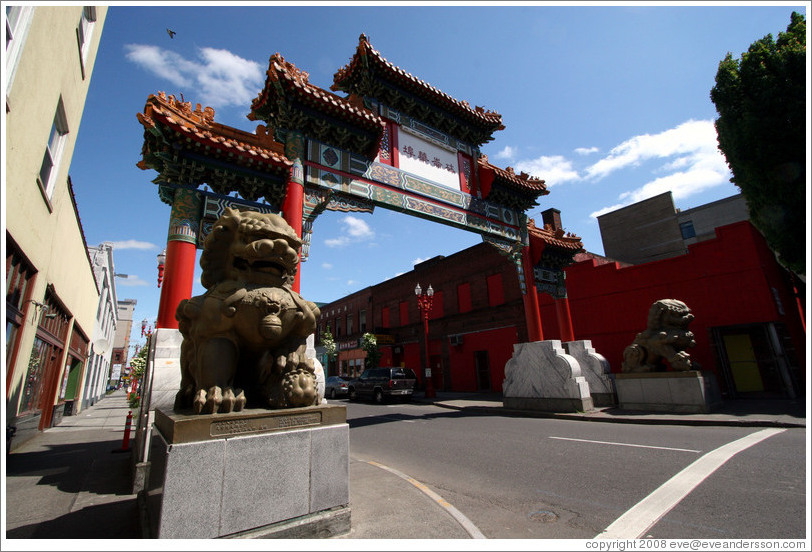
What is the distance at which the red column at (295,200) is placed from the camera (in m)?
7.48

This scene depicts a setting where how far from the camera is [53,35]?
20.3 feet

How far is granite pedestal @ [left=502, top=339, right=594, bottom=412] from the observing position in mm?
11070

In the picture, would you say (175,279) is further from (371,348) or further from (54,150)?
(371,348)

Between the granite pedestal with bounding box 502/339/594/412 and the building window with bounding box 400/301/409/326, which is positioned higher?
the building window with bounding box 400/301/409/326

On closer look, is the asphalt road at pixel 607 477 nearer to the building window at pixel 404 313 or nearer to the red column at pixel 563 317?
the red column at pixel 563 317

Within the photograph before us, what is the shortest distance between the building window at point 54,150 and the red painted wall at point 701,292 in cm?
1838

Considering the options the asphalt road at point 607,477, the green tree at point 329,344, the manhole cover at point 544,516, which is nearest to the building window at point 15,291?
the asphalt road at point 607,477

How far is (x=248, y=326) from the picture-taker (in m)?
3.39

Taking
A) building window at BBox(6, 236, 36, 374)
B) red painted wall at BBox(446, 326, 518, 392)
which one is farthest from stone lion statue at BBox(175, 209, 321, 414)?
red painted wall at BBox(446, 326, 518, 392)

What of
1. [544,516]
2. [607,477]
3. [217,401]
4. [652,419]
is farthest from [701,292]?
[217,401]

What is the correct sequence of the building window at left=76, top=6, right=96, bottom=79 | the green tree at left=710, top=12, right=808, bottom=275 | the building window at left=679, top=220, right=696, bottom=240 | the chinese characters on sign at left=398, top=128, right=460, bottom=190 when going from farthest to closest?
the building window at left=679, top=220, right=696, bottom=240 < the chinese characters on sign at left=398, top=128, right=460, bottom=190 < the building window at left=76, top=6, right=96, bottom=79 < the green tree at left=710, top=12, right=808, bottom=275

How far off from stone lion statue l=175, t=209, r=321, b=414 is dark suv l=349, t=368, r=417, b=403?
14191 mm

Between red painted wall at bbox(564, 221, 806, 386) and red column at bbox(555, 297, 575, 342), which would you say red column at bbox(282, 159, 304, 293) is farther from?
red painted wall at bbox(564, 221, 806, 386)

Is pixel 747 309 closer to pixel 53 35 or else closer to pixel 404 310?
pixel 404 310
